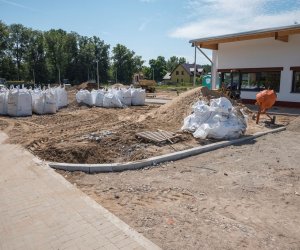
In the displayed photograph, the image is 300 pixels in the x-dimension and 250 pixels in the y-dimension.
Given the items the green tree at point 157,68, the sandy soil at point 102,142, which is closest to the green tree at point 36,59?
the green tree at point 157,68

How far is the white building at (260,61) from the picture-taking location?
647 inches

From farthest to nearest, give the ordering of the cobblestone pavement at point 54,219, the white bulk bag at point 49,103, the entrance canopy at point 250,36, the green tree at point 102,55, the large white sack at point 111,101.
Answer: the green tree at point 102,55
the large white sack at point 111,101
the white bulk bag at point 49,103
the entrance canopy at point 250,36
the cobblestone pavement at point 54,219

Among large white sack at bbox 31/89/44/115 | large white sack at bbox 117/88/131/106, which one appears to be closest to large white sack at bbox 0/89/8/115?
large white sack at bbox 31/89/44/115

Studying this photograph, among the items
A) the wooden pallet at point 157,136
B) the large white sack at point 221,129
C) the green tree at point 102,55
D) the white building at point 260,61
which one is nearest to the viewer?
the wooden pallet at point 157,136

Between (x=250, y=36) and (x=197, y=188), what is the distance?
14.0 metres

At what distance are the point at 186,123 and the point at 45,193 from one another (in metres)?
5.43

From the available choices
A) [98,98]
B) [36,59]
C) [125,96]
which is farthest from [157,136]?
[36,59]

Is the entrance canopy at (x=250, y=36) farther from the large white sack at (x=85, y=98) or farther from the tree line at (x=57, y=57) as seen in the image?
the tree line at (x=57, y=57)

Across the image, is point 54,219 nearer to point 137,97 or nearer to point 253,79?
point 137,97

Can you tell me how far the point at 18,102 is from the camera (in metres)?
14.6

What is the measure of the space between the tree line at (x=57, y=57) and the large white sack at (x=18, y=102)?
58.3m

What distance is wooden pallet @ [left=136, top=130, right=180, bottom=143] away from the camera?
26.3 feet

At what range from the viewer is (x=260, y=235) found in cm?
373

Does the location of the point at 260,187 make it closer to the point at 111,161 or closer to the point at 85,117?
the point at 111,161
